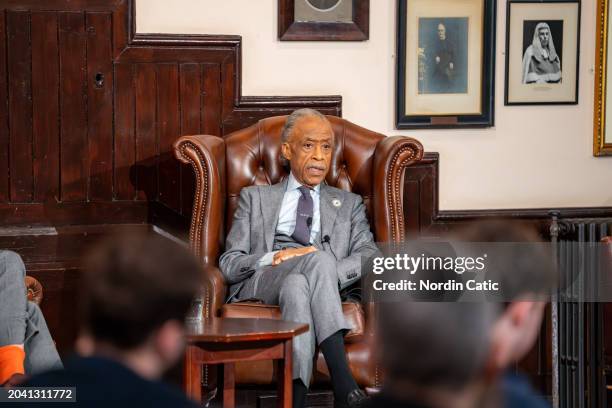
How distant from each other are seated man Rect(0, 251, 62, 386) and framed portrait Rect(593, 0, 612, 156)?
3.29 meters

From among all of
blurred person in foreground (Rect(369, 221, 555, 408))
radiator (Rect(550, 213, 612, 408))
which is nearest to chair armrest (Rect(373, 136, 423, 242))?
radiator (Rect(550, 213, 612, 408))

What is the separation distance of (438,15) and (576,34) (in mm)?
812

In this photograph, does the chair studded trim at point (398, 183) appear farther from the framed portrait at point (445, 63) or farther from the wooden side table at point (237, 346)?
the wooden side table at point (237, 346)

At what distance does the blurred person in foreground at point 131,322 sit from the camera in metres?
1.33

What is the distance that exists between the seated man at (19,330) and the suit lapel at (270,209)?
1108mm

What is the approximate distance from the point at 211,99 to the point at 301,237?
104 centimetres

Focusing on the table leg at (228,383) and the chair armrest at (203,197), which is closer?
the table leg at (228,383)

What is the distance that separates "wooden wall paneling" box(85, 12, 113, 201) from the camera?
5.08 m

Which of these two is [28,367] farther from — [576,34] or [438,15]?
[576,34]

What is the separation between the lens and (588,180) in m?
5.70

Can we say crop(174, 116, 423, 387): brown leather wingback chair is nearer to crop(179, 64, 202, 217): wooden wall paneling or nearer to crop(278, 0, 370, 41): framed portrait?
crop(179, 64, 202, 217): wooden wall paneling

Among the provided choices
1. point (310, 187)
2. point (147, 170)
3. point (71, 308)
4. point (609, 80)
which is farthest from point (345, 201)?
point (609, 80)

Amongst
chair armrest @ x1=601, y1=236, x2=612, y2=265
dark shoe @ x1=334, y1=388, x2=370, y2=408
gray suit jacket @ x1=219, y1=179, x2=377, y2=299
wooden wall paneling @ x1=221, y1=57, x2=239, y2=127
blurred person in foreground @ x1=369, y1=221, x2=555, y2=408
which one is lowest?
dark shoe @ x1=334, y1=388, x2=370, y2=408

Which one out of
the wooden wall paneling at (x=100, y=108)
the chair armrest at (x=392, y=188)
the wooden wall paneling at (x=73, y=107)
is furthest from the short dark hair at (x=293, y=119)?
the wooden wall paneling at (x=73, y=107)
